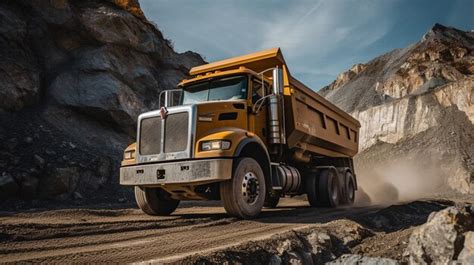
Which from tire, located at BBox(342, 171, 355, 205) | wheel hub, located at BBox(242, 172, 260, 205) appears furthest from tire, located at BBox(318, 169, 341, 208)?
wheel hub, located at BBox(242, 172, 260, 205)

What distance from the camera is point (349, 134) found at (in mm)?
12742

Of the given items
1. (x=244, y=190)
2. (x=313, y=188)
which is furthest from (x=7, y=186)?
(x=313, y=188)

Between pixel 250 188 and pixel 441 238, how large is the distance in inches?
125

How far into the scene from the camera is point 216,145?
19.2ft

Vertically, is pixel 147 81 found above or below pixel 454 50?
below

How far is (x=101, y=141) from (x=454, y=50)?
1450 inches

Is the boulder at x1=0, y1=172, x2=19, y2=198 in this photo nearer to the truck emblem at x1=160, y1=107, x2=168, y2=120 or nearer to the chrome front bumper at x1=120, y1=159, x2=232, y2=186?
the chrome front bumper at x1=120, y1=159, x2=232, y2=186

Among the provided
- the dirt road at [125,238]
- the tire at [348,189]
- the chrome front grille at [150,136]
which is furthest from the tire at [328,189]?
the chrome front grille at [150,136]

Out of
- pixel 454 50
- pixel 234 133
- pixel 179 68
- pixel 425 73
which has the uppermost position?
pixel 454 50

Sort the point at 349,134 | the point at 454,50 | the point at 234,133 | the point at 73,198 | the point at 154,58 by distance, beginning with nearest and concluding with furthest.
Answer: the point at 234,133
the point at 73,198
the point at 349,134
the point at 154,58
the point at 454,50

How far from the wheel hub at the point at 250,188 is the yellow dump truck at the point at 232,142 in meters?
0.02

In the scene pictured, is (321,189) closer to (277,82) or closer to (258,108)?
(258,108)

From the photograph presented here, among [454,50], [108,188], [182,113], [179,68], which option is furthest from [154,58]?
[454,50]

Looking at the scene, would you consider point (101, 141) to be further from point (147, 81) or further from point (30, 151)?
point (147, 81)
